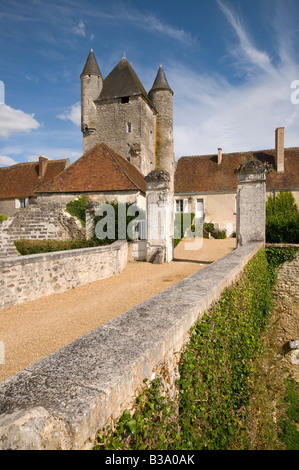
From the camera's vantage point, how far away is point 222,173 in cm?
2427

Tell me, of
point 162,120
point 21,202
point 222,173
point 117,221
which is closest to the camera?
point 117,221

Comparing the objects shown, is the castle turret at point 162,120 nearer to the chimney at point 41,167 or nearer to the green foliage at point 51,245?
the chimney at point 41,167

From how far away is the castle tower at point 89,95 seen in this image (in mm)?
22000

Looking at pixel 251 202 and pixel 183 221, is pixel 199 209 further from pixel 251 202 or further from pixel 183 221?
pixel 251 202

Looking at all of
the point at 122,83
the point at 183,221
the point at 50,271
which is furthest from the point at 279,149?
the point at 50,271

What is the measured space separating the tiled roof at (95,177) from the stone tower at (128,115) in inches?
194

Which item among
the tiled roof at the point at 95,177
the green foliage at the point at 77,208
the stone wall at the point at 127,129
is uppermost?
the stone wall at the point at 127,129

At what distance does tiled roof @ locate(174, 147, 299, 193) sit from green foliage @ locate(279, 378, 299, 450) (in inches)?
727

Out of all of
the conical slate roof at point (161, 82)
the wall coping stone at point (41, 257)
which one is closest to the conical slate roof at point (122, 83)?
the conical slate roof at point (161, 82)

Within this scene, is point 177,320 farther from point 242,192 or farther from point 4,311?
point 242,192

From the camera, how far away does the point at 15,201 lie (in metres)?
26.3

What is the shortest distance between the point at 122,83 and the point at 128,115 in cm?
284

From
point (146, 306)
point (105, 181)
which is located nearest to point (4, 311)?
point (146, 306)

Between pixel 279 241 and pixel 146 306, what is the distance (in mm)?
7214
